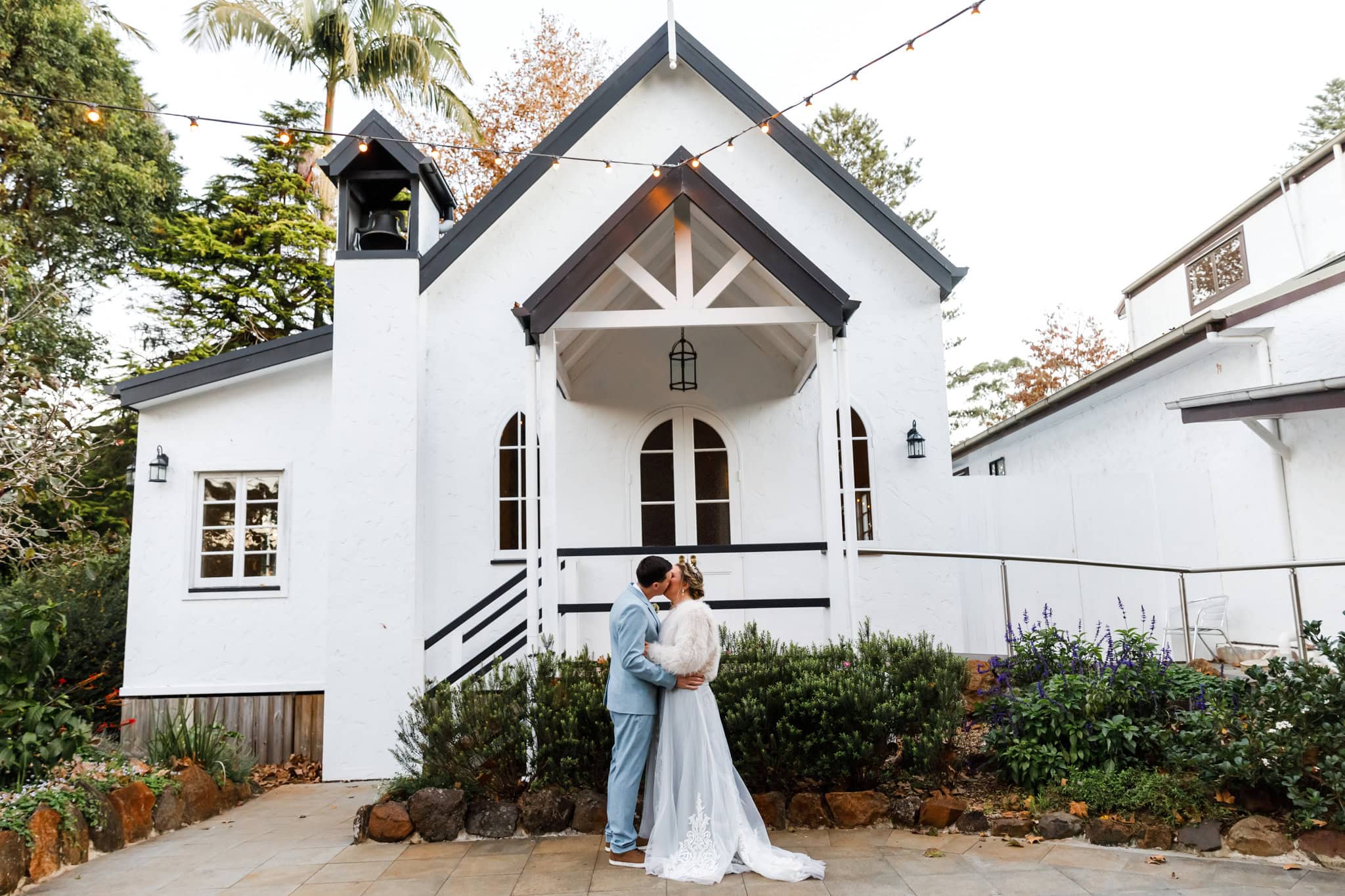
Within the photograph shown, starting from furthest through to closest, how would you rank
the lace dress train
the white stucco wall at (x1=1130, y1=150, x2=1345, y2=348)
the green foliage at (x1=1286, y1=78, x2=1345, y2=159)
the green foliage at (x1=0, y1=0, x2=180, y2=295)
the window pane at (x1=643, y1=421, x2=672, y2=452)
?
1. the green foliage at (x1=1286, y1=78, x2=1345, y2=159)
2. the green foliage at (x1=0, y1=0, x2=180, y2=295)
3. the white stucco wall at (x1=1130, y1=150, x2=1345, y2=348)
4. the window pane at (x1=643, y1=421, x2=672, y2=452)
5. the lace dress train

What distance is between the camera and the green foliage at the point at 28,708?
525 cm

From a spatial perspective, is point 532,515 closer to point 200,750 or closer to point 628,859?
point 628,859

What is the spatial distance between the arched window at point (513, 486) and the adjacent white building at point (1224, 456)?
4632mm

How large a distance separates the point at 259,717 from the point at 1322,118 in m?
30.1

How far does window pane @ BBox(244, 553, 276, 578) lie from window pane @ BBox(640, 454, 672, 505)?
3614 millimetres

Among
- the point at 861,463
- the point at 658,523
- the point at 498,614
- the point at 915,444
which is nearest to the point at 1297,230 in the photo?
the point at 915,444

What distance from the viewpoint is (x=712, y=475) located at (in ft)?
29.3

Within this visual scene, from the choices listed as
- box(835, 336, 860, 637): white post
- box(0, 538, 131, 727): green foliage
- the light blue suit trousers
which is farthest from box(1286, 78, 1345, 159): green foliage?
box(0, 538, 131, 727): green foliage

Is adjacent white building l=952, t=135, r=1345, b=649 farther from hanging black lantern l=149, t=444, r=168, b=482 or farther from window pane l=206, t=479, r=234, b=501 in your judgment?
hanging black lantern l=149, t=444, r=168, b=482

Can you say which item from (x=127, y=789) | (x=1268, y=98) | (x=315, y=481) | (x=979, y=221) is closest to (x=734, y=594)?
(x=315, y=481)

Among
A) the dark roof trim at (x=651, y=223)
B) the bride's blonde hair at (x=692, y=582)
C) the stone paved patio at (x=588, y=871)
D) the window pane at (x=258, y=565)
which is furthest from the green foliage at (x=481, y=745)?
the window pane at (x=258, y=565)

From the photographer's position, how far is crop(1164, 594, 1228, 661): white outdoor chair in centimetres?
905

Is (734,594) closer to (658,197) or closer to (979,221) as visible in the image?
(658,197)

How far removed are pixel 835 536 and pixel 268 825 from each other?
4376 mm
